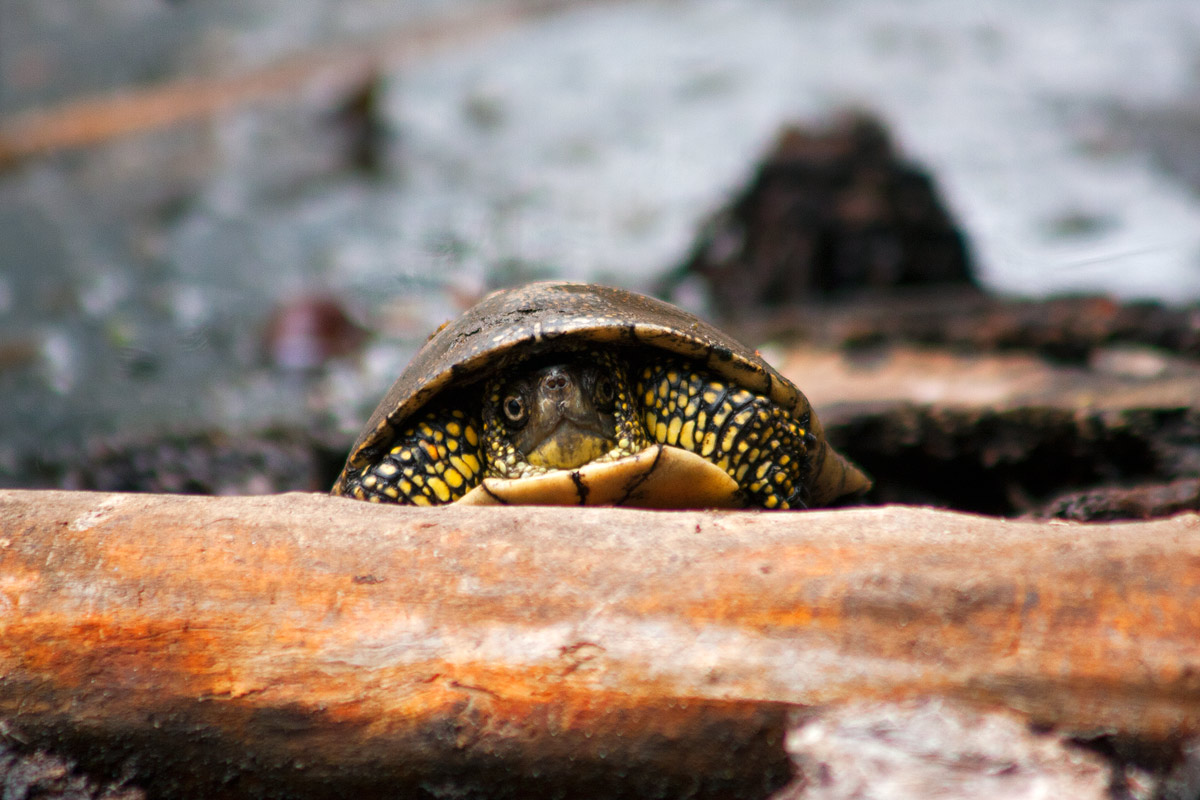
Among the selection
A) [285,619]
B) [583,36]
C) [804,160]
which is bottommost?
[285,619]

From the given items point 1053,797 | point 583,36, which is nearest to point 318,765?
point 1053,797

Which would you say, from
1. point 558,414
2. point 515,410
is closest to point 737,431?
point 558,414

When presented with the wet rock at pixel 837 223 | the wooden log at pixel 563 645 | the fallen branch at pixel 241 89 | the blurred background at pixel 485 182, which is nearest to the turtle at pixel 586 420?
the wooden log at pixel 563 645

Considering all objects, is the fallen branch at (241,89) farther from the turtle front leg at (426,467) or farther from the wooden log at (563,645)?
the wooden log at (563,645)

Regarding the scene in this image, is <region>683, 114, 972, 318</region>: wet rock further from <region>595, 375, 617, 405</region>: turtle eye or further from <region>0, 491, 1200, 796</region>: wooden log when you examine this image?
<region>0, 491, 1200, 796</region>: wooden log

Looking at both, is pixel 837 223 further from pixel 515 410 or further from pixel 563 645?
pixel 563 645

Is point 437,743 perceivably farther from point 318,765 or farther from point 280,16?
point 280,16

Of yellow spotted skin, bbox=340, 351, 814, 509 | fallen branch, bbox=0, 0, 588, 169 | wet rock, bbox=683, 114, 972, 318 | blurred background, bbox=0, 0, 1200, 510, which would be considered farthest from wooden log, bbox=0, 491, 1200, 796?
fallen branch, bbox=0, 0, 588, 169

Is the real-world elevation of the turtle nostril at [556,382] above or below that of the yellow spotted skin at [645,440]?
above
